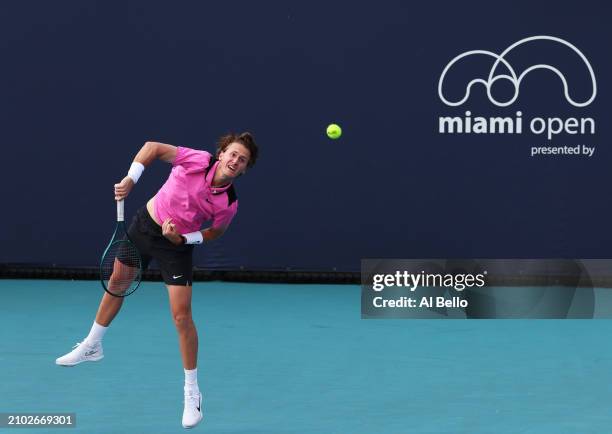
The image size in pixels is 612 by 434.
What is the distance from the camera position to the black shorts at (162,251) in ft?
18.0

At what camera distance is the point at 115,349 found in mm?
7105

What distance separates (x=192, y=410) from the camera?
5301mm

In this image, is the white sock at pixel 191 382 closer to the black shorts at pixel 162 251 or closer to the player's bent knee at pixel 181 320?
the player's bent knee at pixel 181 320

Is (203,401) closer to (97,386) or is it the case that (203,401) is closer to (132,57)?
(97,386)

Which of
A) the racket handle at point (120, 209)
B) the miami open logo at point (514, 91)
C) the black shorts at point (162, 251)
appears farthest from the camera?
the miami open logo at point (514, 91)

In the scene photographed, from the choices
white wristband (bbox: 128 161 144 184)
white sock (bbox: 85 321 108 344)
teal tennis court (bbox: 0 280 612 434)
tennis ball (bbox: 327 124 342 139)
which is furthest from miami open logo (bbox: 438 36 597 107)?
white wristband (bbox: 128 161 144 184)

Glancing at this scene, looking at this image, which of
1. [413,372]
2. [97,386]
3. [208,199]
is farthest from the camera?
[413,372]

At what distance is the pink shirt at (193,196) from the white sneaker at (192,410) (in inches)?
31.3

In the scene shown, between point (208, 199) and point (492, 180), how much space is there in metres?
4.52

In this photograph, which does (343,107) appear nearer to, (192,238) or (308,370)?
A: (308,370)

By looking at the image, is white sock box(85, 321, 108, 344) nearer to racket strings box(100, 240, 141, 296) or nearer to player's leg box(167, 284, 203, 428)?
racket strings box(100, 240, 141, 296)

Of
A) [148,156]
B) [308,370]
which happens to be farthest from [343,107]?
[148,156]

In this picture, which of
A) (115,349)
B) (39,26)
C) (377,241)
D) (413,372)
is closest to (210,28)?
(39,26)

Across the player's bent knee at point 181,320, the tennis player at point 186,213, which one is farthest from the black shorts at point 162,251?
the player's bent knee at point 181,320
